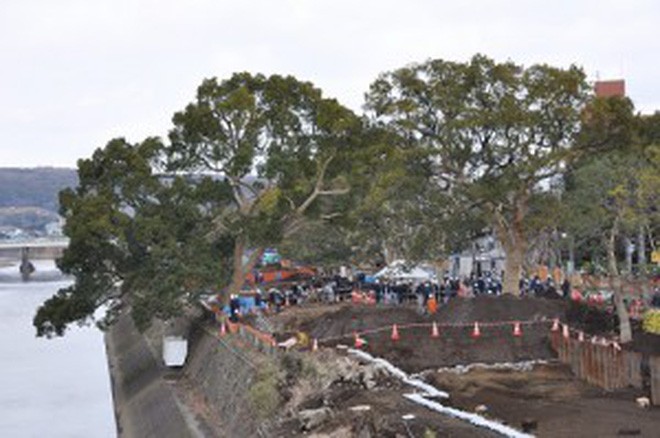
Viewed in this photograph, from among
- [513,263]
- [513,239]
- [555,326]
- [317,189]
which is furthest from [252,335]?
[513,239]

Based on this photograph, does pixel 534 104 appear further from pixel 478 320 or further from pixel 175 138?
pixel 175 138

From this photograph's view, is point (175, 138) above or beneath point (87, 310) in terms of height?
above

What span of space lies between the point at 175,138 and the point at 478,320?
60.8 feet

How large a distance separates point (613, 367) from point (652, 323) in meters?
6.06

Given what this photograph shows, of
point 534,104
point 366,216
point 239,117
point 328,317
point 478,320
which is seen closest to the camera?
point 478,320

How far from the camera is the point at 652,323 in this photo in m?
32.1

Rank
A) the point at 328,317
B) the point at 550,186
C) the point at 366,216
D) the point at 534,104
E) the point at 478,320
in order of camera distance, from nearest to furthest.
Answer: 1. the point at 478,320
2. the point at 328,317
3. the point at 534,104
4. the point at 550,186
5. the point at 366,216

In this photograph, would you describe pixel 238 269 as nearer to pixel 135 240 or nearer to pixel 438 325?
pixel 135 240

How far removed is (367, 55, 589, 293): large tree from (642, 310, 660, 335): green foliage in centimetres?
1027

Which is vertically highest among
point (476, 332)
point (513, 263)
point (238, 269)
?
point (513, 263)

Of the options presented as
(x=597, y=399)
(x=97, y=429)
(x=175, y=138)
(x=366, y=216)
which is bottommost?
(x=97, y=429)

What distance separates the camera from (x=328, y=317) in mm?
37844

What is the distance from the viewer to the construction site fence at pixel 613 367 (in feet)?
86.1

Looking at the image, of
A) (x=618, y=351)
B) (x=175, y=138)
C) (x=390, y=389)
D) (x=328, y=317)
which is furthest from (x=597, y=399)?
(x=175, y=138)
